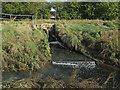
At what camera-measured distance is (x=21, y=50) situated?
777 cm

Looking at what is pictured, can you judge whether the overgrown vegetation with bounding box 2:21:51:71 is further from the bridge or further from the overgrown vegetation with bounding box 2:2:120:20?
the overgrown vegetation with bounding box 2:2:120:20

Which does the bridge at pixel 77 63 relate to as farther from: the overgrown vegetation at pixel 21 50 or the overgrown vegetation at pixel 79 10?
the overgrown vegetation at pixel 79 10

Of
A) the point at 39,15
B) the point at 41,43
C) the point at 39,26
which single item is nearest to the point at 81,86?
the point at 41,43

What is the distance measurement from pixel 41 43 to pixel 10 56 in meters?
2.49

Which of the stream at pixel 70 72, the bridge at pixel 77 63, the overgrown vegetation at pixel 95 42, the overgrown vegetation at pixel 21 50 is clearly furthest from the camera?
the overgrown vegetation at pixel 95 42

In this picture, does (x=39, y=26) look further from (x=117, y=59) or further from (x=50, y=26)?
(x=117, y=59)

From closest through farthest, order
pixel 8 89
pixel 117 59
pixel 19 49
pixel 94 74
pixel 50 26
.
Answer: pixel 8 89 → pixel 94 74 → pixel 19 49 → pixel 117 59 → pixel 50 26

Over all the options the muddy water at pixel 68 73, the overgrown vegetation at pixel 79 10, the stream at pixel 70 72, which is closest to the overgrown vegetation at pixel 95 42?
the stream at pixel 70 72

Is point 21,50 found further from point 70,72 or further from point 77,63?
point 77,63

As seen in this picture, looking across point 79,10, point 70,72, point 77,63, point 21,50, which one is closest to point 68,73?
point 70,72

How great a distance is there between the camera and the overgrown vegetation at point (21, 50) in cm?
728

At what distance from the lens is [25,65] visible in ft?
24.3

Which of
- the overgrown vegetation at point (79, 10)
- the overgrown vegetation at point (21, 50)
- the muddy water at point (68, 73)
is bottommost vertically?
the muddy water at point (68, 73)

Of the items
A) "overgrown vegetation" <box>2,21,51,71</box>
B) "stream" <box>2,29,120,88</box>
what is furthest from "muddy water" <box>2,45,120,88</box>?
"overgrown vegetation" <box>2,21,51,71</box>
